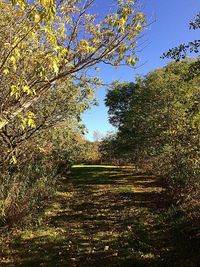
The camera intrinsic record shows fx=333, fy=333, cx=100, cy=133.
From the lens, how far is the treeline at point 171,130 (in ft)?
41.9

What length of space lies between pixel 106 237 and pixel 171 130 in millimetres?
6112

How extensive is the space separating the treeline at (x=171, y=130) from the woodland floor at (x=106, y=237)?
1.35 metres

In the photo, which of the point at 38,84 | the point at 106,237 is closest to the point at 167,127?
the point at 106,237

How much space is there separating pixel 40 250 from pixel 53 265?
1281 mm

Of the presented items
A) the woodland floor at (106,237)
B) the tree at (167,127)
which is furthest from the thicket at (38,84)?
the tree at (167,127)

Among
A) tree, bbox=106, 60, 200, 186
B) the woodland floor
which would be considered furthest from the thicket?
tree, bbox=106, 60, 200, 186

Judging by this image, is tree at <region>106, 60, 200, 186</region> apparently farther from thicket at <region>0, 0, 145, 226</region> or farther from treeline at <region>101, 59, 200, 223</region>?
thicket at <region>0, 0, 145, 226</region>

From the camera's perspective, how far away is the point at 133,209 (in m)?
15.5

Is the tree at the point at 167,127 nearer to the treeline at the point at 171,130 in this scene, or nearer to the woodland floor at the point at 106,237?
the treeline at the point at 171,130

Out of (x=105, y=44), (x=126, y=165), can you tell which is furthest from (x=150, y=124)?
(x=126, y=165)

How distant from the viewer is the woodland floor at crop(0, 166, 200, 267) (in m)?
9.50

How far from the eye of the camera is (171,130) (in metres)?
15.2

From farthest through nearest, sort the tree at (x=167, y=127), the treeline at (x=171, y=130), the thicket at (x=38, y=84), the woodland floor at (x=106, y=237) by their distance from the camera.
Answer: the tree at (x=167, y=127) < the treeline at (x=171, y=130) < the woodland floor at (x=106, y=237) < the thicket at (x=38, y=84)

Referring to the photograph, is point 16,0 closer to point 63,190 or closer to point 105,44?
point 105,44
